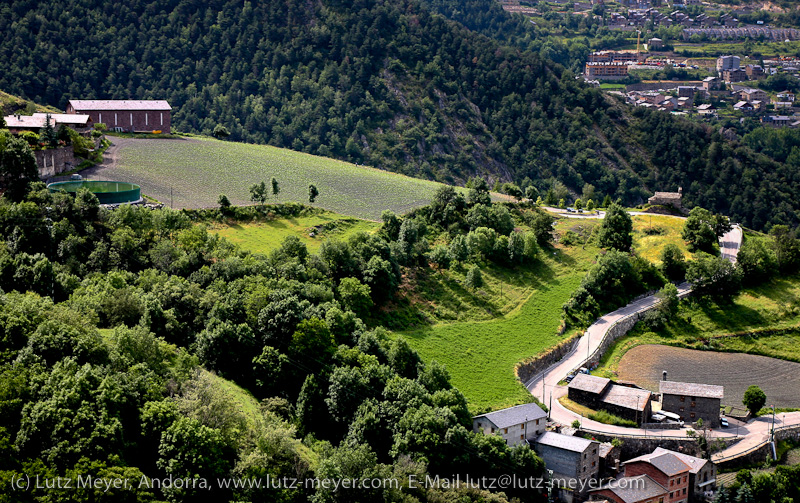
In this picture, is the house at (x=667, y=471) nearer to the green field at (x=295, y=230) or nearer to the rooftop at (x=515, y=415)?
the rooftop at (x=515, y=415)

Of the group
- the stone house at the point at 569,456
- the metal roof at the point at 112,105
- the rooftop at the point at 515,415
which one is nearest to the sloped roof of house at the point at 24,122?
the metal roof at the point at 112,105

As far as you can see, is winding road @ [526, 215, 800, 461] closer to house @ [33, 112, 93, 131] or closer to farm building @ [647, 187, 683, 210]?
farm building @ [647, 187, 683, 210]

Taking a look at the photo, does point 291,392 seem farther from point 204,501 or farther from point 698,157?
point 698,157

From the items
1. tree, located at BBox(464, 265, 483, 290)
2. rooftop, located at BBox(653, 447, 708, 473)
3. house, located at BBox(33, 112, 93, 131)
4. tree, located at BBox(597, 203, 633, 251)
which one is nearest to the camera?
rooftop, located at BBox(653, 447, 708, 473)

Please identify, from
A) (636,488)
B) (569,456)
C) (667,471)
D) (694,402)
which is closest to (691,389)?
(694,402)

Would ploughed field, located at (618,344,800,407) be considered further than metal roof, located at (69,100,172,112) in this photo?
No

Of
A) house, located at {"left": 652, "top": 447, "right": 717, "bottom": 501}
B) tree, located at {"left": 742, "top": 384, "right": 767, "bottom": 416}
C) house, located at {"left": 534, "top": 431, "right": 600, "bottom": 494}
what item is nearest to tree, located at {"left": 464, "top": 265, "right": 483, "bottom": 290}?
house, located at {"left": 534, "top": 431, "right": 600, "bottom": 494}

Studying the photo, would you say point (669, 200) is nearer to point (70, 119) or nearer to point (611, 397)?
point (611, 397)
